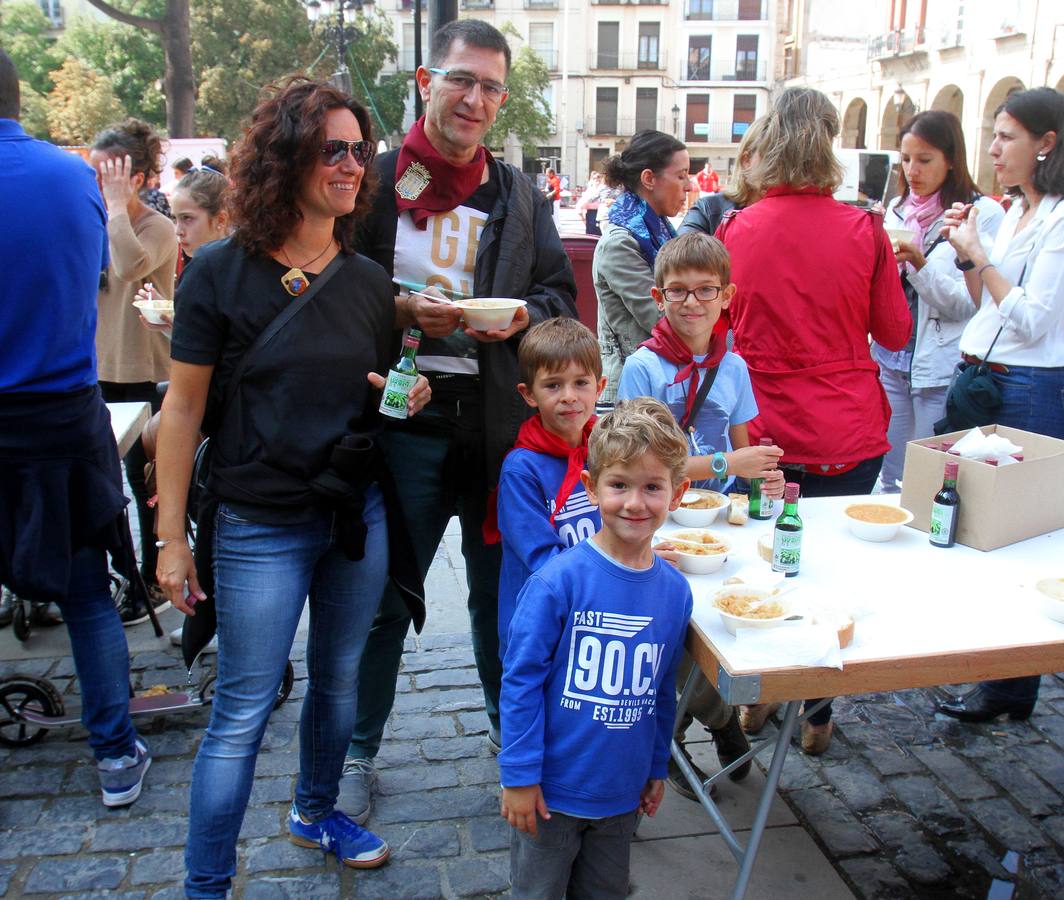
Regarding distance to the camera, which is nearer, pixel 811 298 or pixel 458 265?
pixel 458 265

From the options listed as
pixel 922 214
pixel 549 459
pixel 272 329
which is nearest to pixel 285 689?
pixel 549 459

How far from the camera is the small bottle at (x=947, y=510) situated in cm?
254

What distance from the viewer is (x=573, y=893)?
2.22 m

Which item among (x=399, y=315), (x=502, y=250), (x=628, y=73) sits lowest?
(x=399, y=315)

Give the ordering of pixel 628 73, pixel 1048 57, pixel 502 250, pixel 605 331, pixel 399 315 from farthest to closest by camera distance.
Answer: pixel 628 73, pixel 1048 57, pixel 605 331, pixel 502 250, pixel 399 315

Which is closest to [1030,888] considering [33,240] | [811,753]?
[811,753]

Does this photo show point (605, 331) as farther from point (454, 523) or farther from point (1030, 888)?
point (1030, 888)

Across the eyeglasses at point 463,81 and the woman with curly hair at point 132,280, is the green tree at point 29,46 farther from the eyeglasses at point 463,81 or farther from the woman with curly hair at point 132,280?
the eyeglasses at point 463,81

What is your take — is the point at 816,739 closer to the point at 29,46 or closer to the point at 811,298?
the point at 811,298

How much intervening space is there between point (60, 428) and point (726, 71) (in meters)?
60.0

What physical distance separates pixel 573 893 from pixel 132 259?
3336 millimetres

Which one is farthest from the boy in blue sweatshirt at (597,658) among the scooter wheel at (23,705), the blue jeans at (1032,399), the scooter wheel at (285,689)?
the scooter wheel at (23,705)

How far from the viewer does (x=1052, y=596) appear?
2170 mm

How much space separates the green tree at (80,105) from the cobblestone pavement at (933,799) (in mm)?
34212
